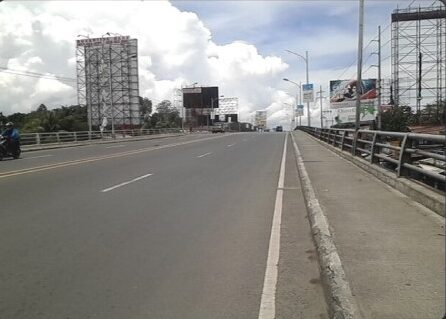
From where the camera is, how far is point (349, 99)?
76.9 meters

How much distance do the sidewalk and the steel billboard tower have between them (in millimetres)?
67220

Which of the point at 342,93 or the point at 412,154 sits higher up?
the point at 342,93

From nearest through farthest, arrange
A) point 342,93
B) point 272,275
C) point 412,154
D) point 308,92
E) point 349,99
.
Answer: point 272,275 < point 412,154 < point 308,92 < point 349,99 < point 342,93

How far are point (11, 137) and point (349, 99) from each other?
188 ft

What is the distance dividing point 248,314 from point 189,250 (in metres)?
2.50

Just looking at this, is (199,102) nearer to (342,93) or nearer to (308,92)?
(342,93)

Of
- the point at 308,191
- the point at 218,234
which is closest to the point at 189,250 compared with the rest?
the point at 218,234

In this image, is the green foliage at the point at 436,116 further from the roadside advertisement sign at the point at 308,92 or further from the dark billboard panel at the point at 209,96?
the dark billboard panel at the point at 209,96

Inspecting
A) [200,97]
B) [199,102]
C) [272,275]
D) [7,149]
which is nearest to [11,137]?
[7,149]

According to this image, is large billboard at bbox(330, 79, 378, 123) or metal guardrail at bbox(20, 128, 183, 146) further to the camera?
large billboard at bbox(330, 79, 378, 123)

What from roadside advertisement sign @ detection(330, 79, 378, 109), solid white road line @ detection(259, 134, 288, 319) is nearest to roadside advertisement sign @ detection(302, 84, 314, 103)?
roadside advertisement sign @ detection(330, 79, 378, 109)

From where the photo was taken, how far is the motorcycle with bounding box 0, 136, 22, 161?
2623cm

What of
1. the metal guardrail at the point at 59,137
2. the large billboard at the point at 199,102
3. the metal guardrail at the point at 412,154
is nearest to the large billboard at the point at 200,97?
the large billboard at the point at 199,102

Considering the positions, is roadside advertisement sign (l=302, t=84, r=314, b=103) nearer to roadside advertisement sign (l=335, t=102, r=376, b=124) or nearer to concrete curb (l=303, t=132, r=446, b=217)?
roadside advertisement sign (l=335, t=102, r=376, b=124)
